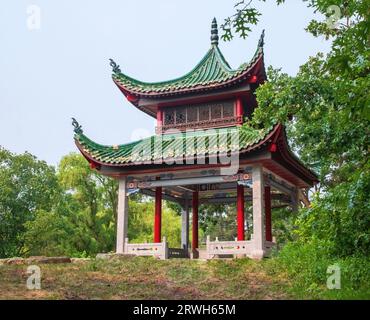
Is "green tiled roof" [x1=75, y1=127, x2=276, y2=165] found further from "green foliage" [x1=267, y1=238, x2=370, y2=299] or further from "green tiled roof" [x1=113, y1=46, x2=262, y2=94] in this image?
"green foliage" [x1=267, y1=238, x2=370, y2=299]

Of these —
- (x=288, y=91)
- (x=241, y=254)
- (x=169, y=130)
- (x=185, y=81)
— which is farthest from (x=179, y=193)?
(x=288, y=91)

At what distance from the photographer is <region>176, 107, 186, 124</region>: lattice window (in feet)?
58.3

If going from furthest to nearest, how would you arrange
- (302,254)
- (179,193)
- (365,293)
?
(179,193)
(302,254)
(365,293)

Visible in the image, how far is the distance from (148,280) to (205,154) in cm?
492

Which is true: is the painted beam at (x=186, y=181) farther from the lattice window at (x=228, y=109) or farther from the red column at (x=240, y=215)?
the lattice window at (x=228, y=109)

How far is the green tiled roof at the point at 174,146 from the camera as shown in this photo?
15.0 m

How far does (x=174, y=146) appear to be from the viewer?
16.5 metres

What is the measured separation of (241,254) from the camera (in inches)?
560

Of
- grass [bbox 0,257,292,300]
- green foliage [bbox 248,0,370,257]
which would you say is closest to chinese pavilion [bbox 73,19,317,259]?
grass [bbox 0,257,292,300]

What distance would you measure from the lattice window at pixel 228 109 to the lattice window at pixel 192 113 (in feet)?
3.53

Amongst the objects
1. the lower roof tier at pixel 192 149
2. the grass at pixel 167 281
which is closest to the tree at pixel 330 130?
the grass at pixel 167 281

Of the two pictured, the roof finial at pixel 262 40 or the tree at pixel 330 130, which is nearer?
the tree at pixel 330 130

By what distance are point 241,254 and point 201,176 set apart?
3038 mm
